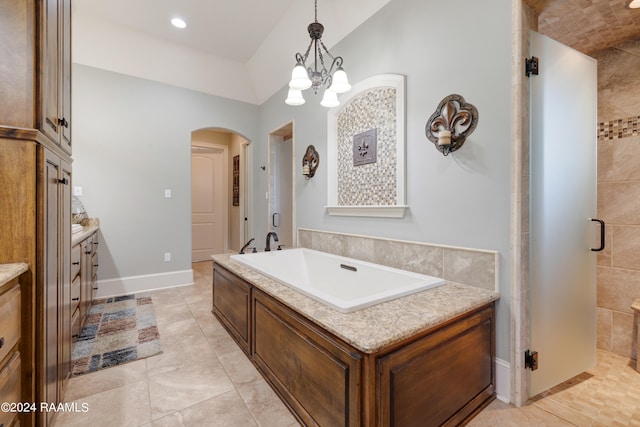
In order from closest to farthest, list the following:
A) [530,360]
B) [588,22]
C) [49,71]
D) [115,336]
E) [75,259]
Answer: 1. [49,71]
2. [530,360]
3. [588,22]
4. [75,259]
5. [115,336]

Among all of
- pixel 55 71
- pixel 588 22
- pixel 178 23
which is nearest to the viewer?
pixel 55 71

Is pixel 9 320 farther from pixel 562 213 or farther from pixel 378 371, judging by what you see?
pixel 562 213

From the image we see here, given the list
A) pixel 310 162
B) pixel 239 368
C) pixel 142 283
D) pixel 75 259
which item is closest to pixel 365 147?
pixel 310 162

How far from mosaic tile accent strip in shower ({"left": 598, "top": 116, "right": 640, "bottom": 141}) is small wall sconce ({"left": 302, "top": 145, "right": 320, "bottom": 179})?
2.48 m

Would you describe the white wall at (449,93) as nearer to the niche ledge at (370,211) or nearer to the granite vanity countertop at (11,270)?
the niche ledge at (370,211)

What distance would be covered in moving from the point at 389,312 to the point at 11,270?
1.43 metres

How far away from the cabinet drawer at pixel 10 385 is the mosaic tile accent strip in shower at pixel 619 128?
149 inches

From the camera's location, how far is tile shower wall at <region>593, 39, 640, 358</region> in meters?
2.12

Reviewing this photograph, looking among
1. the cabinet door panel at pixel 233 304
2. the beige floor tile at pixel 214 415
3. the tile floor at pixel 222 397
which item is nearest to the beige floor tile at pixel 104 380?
the tile floor at pixel 222 397

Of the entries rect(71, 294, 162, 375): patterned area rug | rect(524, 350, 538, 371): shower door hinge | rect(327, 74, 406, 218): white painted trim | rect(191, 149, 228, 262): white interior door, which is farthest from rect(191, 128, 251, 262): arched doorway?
rect(524, 350, 538, 371): shower door hinge

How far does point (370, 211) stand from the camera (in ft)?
8.02

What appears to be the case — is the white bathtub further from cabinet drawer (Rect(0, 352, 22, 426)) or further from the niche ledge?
cabinet drawer (Rect(0, 352, 22, 426))

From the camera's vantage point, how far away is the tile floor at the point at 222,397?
1431 millimetres

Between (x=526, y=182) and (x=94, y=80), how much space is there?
4444 millimetres
